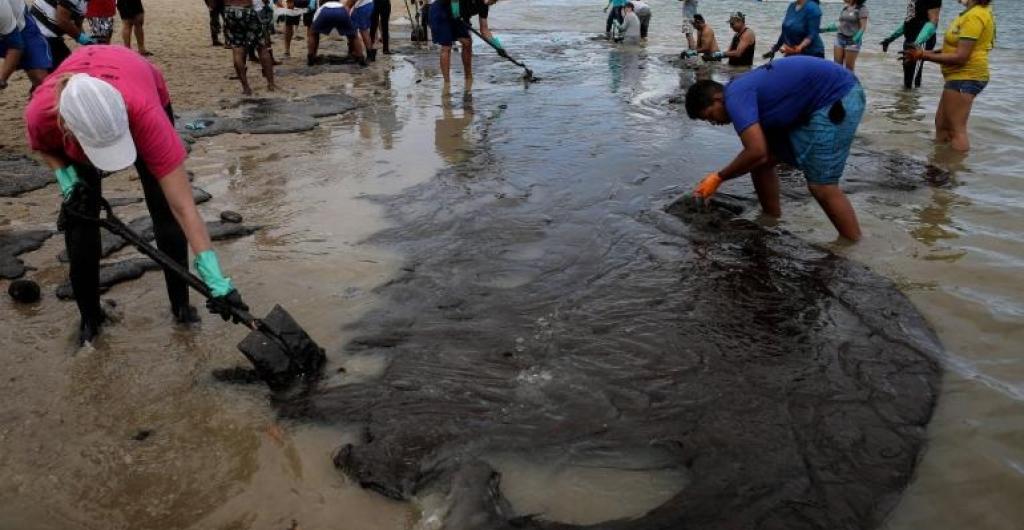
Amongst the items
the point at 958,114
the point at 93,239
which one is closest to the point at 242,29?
the point at 93,239

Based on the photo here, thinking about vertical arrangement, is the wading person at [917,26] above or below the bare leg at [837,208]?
above

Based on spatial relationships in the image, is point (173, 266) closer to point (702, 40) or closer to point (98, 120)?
point (98, 120)

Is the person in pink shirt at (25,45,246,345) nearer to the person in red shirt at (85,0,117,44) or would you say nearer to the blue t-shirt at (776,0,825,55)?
the person in red shirt at (85,0,117,44)

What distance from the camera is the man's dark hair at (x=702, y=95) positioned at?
12.9 feet

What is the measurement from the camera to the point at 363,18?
11297 mm

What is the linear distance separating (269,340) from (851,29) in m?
8.85

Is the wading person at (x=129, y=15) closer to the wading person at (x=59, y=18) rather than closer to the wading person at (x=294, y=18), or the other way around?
the wading person at (x=294, y=18)

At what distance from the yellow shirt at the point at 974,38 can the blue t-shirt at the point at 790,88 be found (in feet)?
8.95

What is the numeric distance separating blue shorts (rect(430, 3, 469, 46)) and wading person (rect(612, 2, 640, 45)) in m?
6.40

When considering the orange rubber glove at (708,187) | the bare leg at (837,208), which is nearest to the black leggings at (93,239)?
the orange rubber glove at (708,187)

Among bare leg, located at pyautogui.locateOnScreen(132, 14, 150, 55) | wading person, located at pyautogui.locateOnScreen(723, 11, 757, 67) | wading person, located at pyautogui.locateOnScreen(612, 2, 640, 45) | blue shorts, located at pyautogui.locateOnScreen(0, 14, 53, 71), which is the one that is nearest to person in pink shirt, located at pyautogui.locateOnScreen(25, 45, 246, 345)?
blue shorts, located at pyautogui.locateOnScreen(0, 14, 53, 71)

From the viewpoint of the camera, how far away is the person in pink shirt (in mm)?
2297

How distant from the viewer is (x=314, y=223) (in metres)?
4.53

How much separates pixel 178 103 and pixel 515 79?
15.1 ft
